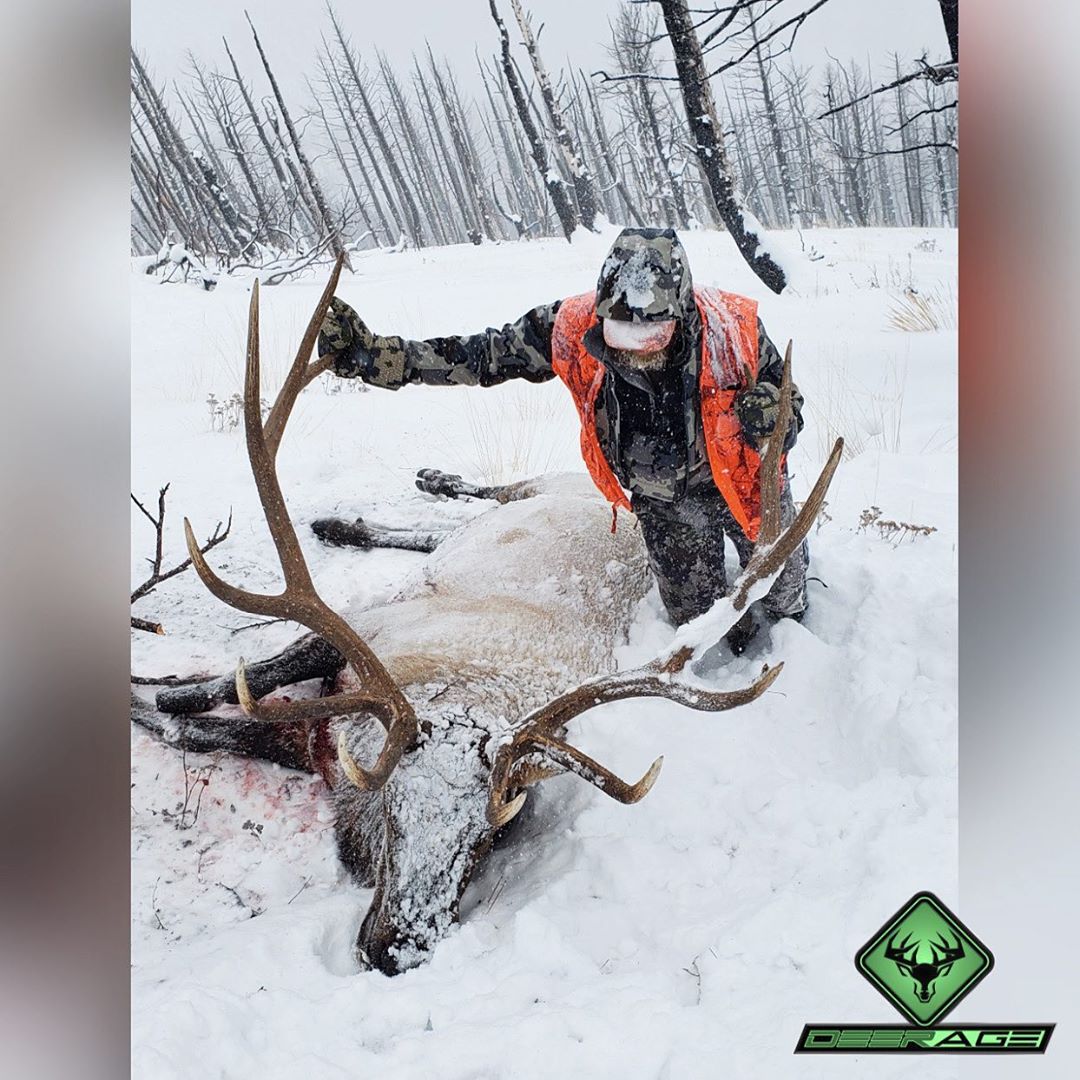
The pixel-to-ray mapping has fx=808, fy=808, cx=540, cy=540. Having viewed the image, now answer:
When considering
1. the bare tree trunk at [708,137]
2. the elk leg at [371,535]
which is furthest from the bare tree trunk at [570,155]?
the elk leg at [371,535]

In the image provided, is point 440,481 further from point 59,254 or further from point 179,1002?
point 179,1002

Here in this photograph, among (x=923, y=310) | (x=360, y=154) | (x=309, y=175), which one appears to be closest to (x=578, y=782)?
(x=923, y=310)

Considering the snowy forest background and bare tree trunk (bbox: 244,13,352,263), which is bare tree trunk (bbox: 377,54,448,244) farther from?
bare tree trunk (bbox: 244,13,352,263)

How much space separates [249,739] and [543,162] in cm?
177

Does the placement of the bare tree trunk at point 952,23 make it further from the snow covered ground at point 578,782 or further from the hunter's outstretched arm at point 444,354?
the hunter's outstretched arm at point 444,354

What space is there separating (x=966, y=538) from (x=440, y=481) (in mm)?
1551

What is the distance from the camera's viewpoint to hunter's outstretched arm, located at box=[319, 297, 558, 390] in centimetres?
170

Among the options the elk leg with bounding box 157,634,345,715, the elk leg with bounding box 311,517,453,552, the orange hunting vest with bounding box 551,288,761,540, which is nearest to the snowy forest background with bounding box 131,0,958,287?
the orange hunting vest with bounding box 551,288,761,540

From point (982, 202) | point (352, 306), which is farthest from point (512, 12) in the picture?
point (982, 202)

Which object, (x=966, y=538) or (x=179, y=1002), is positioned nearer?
(x=179, y=1002)

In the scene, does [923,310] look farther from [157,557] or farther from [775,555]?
[157,557]

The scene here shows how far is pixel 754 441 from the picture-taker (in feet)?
6.00

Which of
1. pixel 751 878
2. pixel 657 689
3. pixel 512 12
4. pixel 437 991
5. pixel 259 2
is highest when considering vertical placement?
pixel 259 2

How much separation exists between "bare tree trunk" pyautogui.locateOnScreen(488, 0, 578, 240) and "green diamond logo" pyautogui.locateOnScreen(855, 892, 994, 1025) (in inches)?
70.0
